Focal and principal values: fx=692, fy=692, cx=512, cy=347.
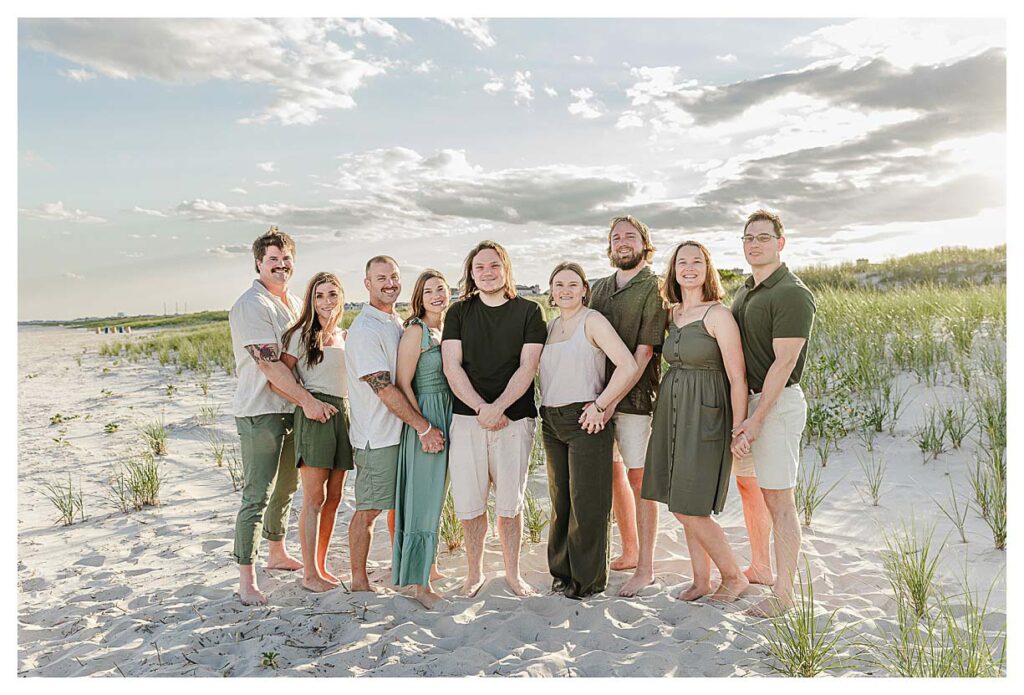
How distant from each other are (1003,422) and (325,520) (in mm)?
6591

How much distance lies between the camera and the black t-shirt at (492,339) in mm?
4566

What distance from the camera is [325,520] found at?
16.8ft

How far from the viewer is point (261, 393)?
4.77 meters

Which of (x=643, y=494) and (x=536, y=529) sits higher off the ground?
(x=643, y=494)

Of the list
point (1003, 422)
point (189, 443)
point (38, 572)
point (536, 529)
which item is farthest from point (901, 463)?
point (189, 443)

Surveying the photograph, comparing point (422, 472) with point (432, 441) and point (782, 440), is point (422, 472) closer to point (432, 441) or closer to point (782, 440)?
point (432, 441)

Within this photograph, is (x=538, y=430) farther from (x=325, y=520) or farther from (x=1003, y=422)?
(x=1003, y=422)

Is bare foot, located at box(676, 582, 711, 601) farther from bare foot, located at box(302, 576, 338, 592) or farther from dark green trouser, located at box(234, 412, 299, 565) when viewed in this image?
dark green trouser, located at box(234, 412, 299, 565)

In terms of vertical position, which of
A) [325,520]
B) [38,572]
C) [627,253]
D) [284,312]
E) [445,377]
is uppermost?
[627,253]

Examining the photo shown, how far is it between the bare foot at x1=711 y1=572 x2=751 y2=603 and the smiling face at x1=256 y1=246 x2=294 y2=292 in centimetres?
367

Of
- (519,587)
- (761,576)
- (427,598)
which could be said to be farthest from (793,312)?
(427,598)

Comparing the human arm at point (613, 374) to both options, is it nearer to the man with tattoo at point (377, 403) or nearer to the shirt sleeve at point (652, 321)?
the shirt sleeve at point (652, 321)

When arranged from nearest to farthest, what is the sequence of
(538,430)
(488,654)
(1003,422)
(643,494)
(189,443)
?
1. (488,654)
2. (643,494)
3. (1003,422)
4. (538,430)
5. (189,443)

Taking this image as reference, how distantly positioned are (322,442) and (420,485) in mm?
752
